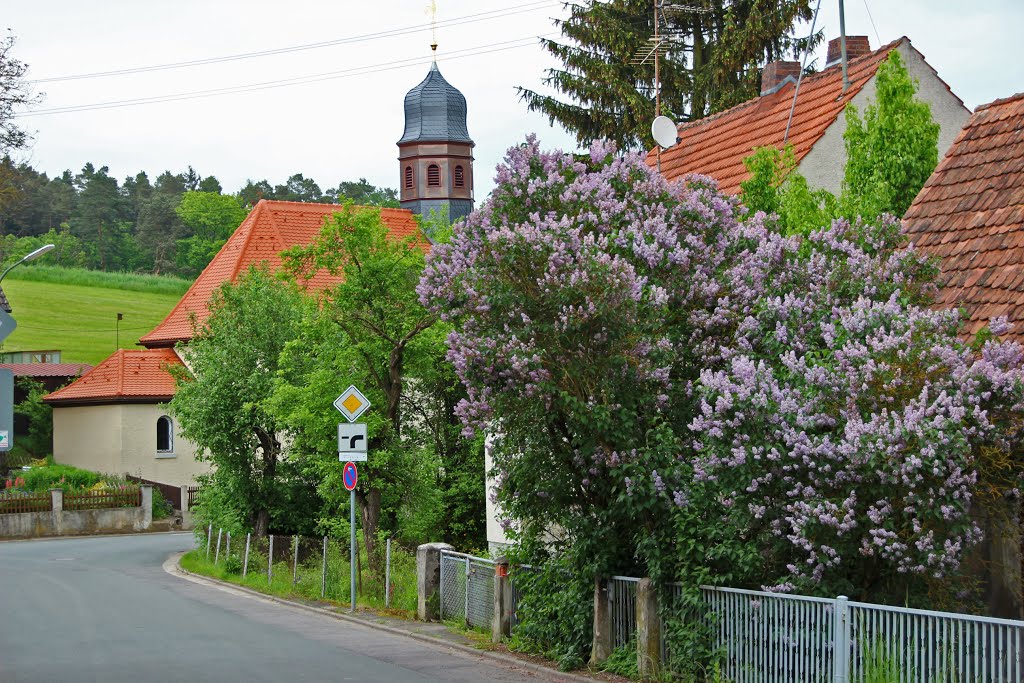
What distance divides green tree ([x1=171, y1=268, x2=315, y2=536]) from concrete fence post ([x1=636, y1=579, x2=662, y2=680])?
1684 centimetres

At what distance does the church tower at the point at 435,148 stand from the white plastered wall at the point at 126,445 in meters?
19.3

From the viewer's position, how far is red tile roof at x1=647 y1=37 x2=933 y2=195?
73.6 ft

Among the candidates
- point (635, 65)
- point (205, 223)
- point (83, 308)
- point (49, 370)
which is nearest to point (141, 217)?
point (205, 223)

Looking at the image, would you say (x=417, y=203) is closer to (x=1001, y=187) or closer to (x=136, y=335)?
(x=136, y=335)

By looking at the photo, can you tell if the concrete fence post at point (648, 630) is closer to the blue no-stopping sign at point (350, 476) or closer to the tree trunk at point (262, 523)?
the blue no-stopping sign at point (350, 476)

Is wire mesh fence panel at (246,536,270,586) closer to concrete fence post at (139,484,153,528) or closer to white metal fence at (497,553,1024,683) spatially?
white metal fence at (497,553,1024,683)

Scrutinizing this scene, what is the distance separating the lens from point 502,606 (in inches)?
622

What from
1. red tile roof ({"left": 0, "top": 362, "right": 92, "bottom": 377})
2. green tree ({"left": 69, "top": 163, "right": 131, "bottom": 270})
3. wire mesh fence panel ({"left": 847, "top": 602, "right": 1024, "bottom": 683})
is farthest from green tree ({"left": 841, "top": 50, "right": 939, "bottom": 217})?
green tree ({"left": 69, "top": 163, "right": 131, "bottom": 270})

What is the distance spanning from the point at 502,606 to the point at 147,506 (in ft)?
105

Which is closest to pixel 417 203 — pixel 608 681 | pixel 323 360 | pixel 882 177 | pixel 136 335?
pixel 136 335

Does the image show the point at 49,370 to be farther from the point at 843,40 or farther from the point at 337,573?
the point at 843,40

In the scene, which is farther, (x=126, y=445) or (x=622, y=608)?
(x=126, y=445)

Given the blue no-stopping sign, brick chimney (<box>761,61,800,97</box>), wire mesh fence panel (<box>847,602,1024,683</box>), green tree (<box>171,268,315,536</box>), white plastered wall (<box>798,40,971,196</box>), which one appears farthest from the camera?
green tree (<box>171,268,315,536</box>)

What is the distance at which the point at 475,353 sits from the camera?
506 inches
